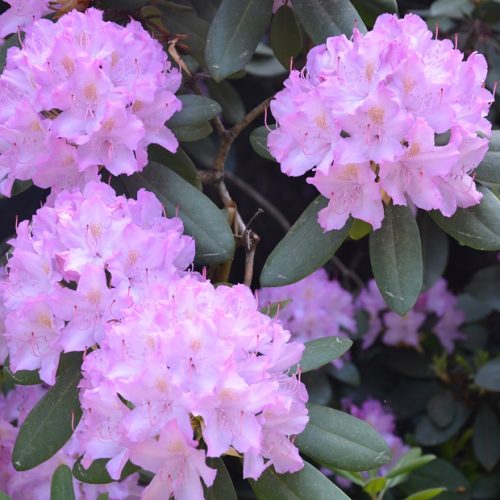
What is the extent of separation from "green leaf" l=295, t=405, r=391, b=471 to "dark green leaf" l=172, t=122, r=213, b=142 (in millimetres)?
500

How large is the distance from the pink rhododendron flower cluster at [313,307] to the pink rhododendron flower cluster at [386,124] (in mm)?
853

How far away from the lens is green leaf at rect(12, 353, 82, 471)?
4.27 feet

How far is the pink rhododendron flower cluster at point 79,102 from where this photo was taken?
52.0 inches

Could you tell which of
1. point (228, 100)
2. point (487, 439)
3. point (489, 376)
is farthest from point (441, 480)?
point (228, 100)

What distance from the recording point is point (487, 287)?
223 cm

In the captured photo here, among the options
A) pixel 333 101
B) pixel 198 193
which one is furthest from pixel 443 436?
pixel 333 101

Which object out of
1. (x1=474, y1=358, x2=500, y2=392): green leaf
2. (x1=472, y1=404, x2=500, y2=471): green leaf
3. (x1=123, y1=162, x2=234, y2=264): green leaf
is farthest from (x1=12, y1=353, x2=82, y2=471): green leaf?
(x1=472, y1=404, x2=500, y2=471): green leaf

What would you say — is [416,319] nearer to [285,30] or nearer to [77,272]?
[285,30]

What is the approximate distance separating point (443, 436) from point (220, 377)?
4.43 feet

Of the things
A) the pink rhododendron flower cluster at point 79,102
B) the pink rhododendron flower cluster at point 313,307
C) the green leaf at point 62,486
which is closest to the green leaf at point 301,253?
the pink rhododendron flower cluster at point 79,102

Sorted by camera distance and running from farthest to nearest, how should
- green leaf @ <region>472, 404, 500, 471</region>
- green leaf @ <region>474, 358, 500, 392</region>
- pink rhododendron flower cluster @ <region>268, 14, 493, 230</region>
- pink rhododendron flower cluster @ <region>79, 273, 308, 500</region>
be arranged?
green leaf @ <region>472, 404, 500, 471</region> < green leaf @ <region>474, 358, 500, 392</region> < pink rhododendron flower cluster @ <region>268, 14, 493, 230</region> < pink rhododendron flower cluster @ <region>79, 273, 308, 500</region>

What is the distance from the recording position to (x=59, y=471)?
1.29 meters

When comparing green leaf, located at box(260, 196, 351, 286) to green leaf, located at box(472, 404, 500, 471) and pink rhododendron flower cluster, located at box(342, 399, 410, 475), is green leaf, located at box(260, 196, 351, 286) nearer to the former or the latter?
pink rhododendron flower cluster, located at box(342, 399, 410, 475)

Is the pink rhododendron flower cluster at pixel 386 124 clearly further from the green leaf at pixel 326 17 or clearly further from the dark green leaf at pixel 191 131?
the dark green leaf at pixel 191 131
